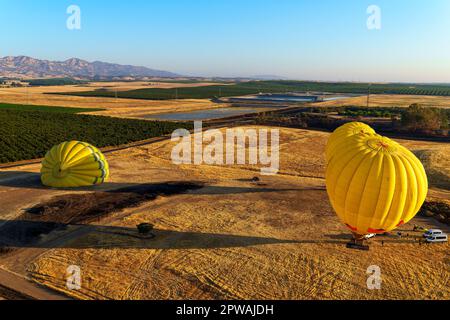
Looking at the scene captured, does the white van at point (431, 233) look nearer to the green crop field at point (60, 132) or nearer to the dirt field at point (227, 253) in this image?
the dirt field at point (227, 253)

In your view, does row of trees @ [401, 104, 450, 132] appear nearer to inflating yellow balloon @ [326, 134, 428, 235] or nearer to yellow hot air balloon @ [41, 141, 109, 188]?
inflating yellow balloon @ [326, 134, 428, 235]

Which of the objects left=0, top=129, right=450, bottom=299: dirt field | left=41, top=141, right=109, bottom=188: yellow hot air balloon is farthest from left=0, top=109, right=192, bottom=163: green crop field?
left=0, top=129, right=450, bottom=299: dirt field

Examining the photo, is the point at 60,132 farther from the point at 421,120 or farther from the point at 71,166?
the point at 421,120

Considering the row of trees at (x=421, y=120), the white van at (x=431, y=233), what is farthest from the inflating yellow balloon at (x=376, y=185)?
the row of trees at (x=421, y=120)
